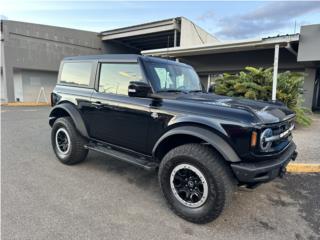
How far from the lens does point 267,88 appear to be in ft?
28.3

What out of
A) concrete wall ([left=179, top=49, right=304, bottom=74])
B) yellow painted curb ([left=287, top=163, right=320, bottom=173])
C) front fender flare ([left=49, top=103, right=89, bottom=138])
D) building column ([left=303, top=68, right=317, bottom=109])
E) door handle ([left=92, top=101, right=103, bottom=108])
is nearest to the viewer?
door handle ([left=92, top=101, right=103, bottom=108])

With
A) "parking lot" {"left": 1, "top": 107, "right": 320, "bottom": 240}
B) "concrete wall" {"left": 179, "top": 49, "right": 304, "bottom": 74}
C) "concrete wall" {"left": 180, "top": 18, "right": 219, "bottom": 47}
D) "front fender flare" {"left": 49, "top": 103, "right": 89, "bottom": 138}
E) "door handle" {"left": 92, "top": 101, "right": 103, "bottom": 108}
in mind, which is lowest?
"parking lot" {"left": 1, "top": 107, "right": 320, "bottom": 240}

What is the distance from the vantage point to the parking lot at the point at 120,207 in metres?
2.58

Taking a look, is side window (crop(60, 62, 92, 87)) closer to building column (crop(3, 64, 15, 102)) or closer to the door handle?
the door handle

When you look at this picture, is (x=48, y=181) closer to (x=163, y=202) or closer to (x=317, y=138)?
(x=163, y=202)

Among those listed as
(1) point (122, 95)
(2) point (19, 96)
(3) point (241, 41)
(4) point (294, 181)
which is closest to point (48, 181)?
(1) point (122, 95)

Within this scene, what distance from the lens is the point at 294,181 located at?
13.2ft

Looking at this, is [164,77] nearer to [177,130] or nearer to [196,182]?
[177,130]

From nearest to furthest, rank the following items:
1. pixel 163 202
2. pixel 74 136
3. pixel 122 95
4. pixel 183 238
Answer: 1. pixel 183 238
2. pixel 163 202
3. pixel 122 95
4. pixel 74 136

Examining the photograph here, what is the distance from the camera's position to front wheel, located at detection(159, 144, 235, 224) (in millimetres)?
2637

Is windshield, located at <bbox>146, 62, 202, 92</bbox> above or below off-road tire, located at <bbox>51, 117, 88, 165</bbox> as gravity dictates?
above

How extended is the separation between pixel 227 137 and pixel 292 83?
6975 mm

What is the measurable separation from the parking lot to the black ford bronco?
0.30 meters

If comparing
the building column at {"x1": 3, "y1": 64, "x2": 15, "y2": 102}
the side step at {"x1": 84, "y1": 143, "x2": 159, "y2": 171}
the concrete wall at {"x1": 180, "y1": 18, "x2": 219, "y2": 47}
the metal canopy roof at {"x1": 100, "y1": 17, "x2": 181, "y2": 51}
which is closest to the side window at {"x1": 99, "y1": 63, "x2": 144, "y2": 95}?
the side step at {"x1": 84, "y1": 143, "x2": 159, "y2": 171}
